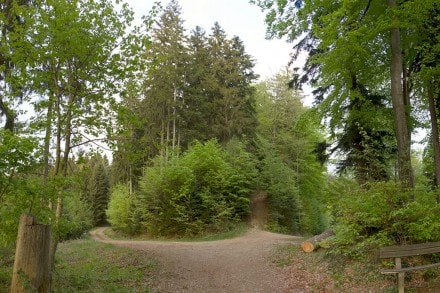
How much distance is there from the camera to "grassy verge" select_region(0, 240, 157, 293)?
22.6 ft

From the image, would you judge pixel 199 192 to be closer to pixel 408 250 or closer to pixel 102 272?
pixel 102 272

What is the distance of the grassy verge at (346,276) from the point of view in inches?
268

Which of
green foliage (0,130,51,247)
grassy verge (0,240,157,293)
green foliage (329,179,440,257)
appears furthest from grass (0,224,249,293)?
green foliage (329,179,440,257)

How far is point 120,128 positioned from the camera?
8.01 m

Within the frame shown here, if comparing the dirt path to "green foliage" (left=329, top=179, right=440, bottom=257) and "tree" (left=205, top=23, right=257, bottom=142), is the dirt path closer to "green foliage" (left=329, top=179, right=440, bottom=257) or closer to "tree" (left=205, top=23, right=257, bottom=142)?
"green foliage" (left=329, top=179, right=440, bottom=257)

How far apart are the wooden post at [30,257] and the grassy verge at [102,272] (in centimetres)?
239

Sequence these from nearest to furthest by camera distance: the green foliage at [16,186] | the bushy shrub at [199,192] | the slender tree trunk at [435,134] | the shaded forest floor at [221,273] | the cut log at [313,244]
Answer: the green foliage at [16,186], the shaded forest floor at [221,273], the cut log at [313,244], the slender tree trunk at [435,134], the bushy shrub at [199,192]

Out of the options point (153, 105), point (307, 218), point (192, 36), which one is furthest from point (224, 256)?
point (192, 36)

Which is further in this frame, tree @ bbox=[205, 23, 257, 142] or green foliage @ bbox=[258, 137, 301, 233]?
tree @ bbox=[205, 23, 257, 142]

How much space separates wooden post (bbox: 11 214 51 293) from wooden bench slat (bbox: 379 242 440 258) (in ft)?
18.1

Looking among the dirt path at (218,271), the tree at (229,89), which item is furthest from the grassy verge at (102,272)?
the tree at (229,89)

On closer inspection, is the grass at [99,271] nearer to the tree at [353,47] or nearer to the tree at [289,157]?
the tree at [353,47]

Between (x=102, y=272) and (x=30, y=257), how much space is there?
19.8 ft

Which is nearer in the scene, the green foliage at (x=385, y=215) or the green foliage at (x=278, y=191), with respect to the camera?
the green foliage at (x=385, y=215)
